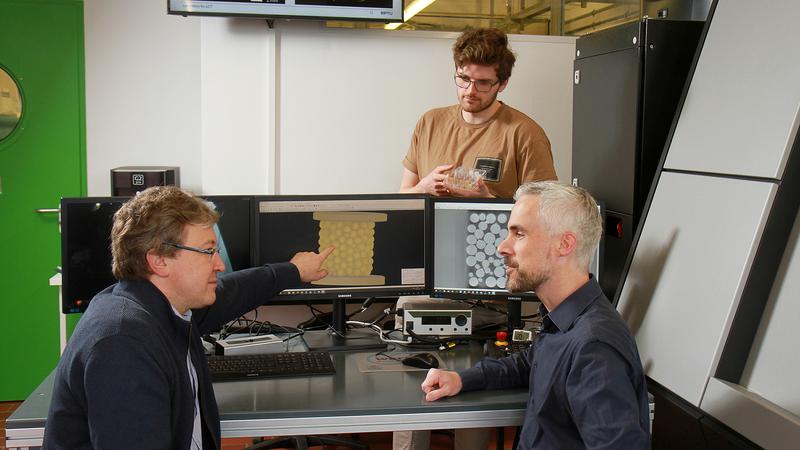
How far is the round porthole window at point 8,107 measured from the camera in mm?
4570

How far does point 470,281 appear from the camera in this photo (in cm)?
273

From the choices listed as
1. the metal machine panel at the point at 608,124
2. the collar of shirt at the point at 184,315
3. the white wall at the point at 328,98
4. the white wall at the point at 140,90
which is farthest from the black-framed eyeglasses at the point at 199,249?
the white wall at the point at 140,90

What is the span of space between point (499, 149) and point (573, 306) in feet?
4.10

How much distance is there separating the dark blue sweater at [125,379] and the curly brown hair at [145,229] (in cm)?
4

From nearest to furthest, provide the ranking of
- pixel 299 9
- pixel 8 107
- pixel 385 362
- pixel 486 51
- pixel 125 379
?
pixel 125 379, pixel 385 362, pixel 486 51, pixel 299 9, pixel 8 107

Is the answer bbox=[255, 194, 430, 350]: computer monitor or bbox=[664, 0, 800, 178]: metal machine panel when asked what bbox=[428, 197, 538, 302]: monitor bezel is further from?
bbox=[664, 0, 800, 178]: metal machine panel

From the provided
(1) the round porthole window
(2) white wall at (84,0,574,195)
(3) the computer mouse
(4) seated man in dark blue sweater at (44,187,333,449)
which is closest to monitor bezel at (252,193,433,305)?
(3) the computer mouse

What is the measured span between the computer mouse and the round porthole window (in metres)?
3.13

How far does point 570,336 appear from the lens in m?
1.88

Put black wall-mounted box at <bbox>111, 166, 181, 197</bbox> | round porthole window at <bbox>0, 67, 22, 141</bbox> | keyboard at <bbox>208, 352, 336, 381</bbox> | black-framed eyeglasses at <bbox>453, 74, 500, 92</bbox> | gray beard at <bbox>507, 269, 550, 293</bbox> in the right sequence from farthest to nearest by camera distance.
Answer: round porthole window at <bbox>0, 67, 22, 141</bbox> → black wall-mounted box at <bbox>111, 166, 181, 197</bbox> → black-framed eyeglasses at <bbox>453, 74, 500, 92</bbox> → keyboard at <bbox>208, 352, 336, 381</bbox> → gray beard at <bbox>507, 269, 550, 293</bbox>

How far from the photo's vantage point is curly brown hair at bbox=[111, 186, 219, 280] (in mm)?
1799

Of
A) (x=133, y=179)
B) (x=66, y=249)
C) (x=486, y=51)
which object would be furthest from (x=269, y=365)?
(x=133, y=179)

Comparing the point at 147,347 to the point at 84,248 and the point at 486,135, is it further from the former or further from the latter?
the point at 486,135

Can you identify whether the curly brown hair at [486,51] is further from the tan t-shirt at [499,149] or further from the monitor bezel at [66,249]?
the monitor bezel at [66,249]
